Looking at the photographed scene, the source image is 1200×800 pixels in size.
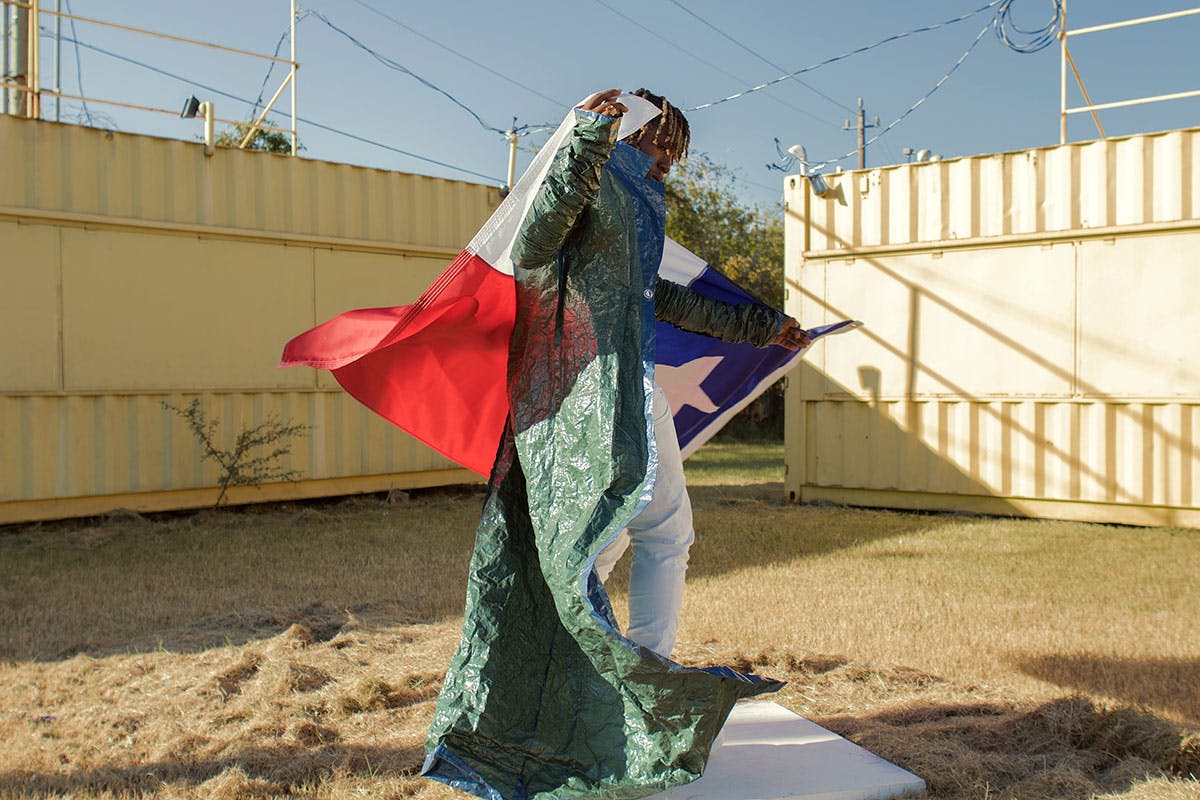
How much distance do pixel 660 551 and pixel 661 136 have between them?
1215 millimetres

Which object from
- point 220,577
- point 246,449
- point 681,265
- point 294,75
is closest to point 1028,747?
point 681,265

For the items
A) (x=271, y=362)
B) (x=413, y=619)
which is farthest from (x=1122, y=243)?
(x=271, y=362)

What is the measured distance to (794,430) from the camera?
1105cm

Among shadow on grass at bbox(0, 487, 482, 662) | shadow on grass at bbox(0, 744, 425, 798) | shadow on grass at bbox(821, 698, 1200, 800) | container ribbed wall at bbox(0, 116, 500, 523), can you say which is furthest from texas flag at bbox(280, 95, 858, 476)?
container ribbed wall at bbox(0, 116, 500, 523)

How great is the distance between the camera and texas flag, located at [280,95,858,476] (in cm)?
314

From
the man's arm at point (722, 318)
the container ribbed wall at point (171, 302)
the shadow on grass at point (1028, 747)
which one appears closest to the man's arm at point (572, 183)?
the man's arm at point (722, 318)

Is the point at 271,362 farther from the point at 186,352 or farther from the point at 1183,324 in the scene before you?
the point at 1183,324

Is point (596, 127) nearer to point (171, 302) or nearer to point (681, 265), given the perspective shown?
point (681, 265)

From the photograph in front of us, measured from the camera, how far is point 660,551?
9.66 feet

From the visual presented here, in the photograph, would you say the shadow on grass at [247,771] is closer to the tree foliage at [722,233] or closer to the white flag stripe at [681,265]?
the white flag stripe at [681,265]

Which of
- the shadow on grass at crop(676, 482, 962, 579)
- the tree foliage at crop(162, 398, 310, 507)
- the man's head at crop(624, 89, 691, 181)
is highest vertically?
the man's head at crop(624, 89, 691, 181)

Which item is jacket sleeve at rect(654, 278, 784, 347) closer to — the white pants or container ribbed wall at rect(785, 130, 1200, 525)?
the white pants

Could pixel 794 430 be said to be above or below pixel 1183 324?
below

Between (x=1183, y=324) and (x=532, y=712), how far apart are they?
8114mm
